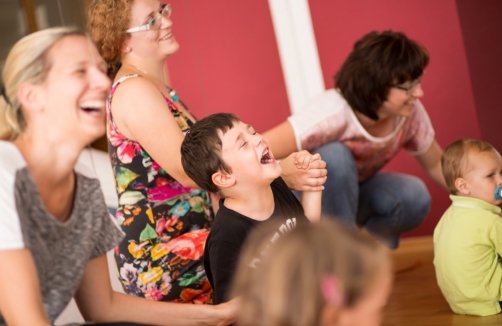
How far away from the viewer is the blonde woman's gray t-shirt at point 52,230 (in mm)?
1167

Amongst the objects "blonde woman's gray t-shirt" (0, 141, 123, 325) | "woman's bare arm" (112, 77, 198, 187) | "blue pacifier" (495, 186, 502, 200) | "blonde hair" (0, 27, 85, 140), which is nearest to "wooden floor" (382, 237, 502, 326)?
"blue pacifier" (495, 186, 502, 200)

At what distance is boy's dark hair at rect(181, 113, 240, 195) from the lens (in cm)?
181

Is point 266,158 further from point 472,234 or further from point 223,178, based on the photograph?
point 472,234

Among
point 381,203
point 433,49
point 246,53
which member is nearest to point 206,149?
point 381,203

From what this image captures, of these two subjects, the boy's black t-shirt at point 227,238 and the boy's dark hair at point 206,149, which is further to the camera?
the boy's dark hair at point 206,149

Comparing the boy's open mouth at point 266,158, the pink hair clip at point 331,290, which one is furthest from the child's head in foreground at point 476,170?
the pink hair clip at point 331,290

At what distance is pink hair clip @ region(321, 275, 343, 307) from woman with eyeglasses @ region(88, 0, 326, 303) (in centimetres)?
92

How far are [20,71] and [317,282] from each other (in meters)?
0.67

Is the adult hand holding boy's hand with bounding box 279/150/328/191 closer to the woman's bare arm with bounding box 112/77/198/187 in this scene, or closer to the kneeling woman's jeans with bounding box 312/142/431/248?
the woman's bare arm with bounding box 112/77/198/187

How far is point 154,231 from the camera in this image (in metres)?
1.92

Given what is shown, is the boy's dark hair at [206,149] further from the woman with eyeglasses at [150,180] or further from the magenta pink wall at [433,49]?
→ the magenta pink wall at [433,49]

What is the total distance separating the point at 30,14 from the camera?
287 centimetres

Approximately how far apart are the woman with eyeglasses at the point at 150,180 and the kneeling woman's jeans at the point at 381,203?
56cm

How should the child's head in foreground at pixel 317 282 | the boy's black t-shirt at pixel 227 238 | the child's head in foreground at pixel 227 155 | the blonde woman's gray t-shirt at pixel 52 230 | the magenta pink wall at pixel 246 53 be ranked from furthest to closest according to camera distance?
the magenta pink wall at pixel 246 53
the child's head in foreground at pixel 227 155
the boy's black t-shirt at pixel 227 238
the blonde woman's gray t-shirt at pixel 52 230
the child's head in foreground at pixel 317 282
